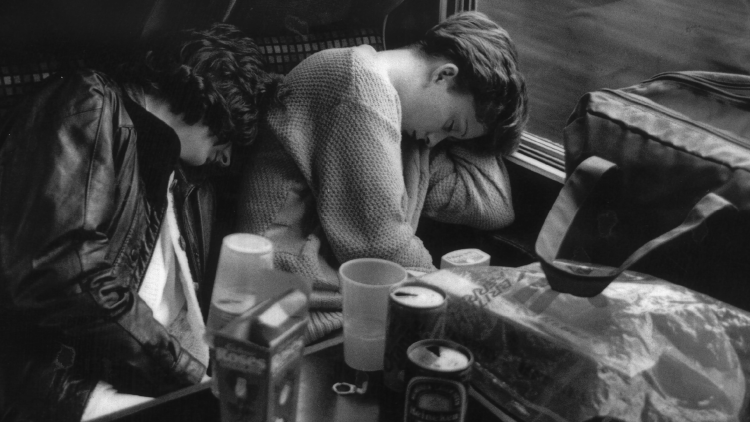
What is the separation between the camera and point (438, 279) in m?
1.20

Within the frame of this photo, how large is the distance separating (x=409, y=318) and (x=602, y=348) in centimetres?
29

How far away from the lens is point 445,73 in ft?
5.81

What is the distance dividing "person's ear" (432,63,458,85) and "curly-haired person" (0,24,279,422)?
49 centimetres

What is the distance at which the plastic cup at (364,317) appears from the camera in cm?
114

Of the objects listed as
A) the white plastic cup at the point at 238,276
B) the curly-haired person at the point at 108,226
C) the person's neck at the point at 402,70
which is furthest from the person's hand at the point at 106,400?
the person's neck at the point at 402,70

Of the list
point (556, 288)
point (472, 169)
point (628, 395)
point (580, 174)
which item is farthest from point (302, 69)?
point (628, 395)

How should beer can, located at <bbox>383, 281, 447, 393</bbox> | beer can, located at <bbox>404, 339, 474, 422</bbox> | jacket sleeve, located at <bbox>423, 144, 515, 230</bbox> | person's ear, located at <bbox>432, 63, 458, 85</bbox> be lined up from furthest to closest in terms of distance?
jacket sleeve, located at <bbox>423, 144, 515, 230</bbox> < person's ear, located at <bbox>432, 63, 458, 85</bbox> < beer can, located at <bbox>383, 281, 447, 393</bbox> < beer can, located at <bbox>404, 339, 474, 422</bbox>

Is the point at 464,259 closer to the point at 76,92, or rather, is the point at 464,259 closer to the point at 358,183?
the point at 358,183

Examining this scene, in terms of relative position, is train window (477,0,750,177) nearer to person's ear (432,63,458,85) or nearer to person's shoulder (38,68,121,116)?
person's ear (432,63,458,85)

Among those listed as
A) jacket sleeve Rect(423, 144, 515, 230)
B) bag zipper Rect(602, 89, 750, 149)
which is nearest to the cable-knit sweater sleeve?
jacket sleeve Rect(423, 144, 515, 230)

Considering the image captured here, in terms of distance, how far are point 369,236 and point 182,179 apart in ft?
1.50

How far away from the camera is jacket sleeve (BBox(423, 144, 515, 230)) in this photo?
1934mm

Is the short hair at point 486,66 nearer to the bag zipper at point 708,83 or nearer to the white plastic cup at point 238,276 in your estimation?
the bag zipper at point 708,83

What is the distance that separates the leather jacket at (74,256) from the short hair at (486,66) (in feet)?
2.65
